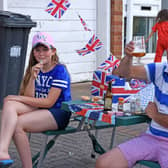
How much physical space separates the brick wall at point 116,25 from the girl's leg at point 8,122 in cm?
615

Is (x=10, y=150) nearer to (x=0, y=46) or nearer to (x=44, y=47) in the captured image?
(x=44, y=47)

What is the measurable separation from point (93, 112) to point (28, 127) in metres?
0.66

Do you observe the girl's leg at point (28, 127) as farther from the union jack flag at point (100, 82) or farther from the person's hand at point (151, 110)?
the person's hand at point (151, 110)

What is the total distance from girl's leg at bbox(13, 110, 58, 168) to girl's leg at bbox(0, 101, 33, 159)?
75mm

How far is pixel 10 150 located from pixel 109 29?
5.35m

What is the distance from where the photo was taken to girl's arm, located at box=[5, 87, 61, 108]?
409cm

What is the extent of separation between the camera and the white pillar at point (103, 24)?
9805 mm

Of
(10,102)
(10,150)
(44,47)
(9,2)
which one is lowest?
(10,150)

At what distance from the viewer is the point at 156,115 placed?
132 inches

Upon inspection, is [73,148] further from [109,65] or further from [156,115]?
[156,115]

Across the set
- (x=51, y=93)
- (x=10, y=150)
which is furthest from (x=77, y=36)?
(x=51, y=93)

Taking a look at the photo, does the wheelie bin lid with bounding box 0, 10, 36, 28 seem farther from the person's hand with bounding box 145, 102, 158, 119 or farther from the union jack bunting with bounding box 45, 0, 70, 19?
the person's hand with bounding box 145, 102, 158, 119

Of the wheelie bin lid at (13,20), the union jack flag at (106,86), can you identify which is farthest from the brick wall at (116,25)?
the union jack flag at (106,86)

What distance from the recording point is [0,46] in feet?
23.1
